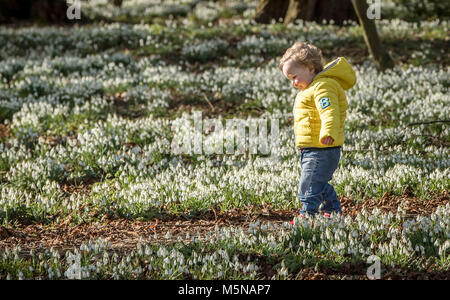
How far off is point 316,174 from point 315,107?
2.22 feet

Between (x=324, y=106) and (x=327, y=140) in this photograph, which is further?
(x=324, y=106)

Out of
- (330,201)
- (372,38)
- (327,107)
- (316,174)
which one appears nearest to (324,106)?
(327,107)

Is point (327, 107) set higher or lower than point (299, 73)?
lower

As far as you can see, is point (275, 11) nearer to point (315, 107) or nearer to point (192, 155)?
point (192, 155)

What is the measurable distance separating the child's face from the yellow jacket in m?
0.06

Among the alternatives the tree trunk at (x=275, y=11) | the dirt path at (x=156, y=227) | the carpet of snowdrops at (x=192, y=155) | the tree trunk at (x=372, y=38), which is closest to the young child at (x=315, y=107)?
the carpet of snowdrops at (x=192, y=155)

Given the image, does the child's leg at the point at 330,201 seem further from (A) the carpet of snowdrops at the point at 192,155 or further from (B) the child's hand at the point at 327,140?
(B) the child's hand at the point at 327,140

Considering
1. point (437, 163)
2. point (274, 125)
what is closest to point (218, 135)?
point (274, 125)

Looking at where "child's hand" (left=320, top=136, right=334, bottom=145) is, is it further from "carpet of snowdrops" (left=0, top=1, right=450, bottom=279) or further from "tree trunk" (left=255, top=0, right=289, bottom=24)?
"tree trunk" (left=255, top=0, right=289, bottom=24)

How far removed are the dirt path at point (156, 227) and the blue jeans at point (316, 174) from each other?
0.49 metres

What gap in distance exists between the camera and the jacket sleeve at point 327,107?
15.8ft

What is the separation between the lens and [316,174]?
5.16m

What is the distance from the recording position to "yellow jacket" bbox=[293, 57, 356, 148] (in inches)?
191

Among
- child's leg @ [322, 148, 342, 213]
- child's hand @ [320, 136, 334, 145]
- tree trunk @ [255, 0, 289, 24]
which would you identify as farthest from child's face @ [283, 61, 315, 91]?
tree trunk @ [255, 0, 289, 24]
